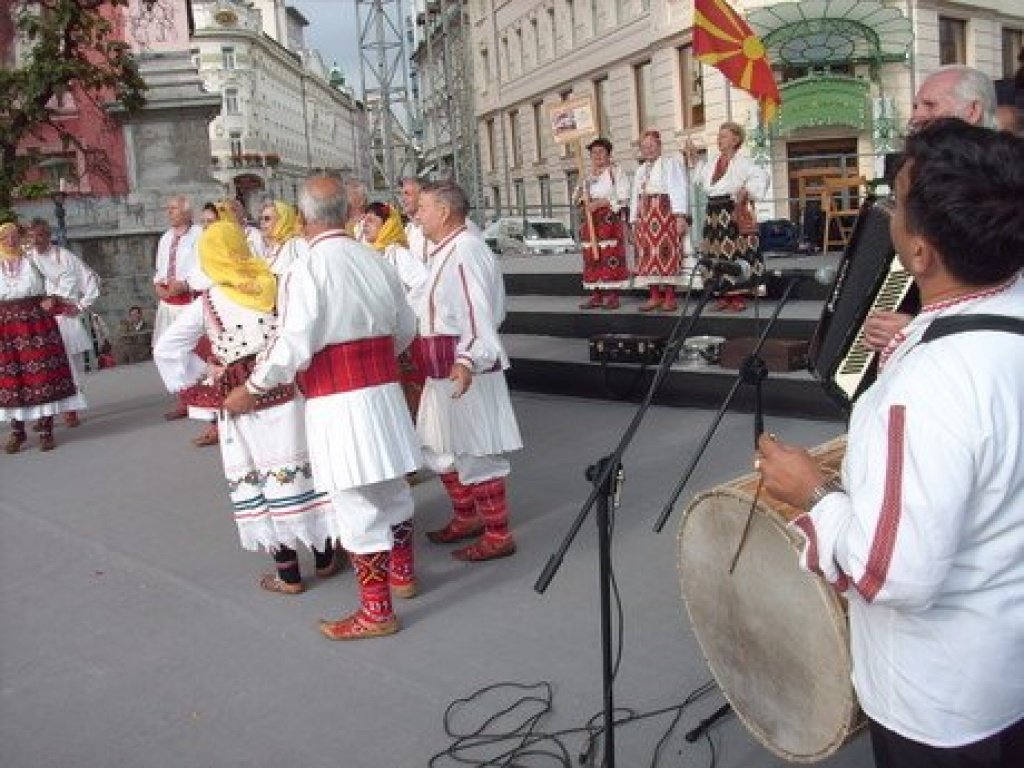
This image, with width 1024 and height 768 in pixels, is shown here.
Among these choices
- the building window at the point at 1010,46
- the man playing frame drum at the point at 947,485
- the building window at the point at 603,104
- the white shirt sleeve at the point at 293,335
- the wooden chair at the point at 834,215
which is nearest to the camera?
the man playing frame drum at the point at 947,485

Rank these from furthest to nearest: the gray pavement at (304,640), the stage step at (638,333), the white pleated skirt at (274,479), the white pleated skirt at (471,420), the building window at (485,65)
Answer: the building window at (485,65)
the stage step at (638,333)
the white pleated skirt at (471,420)
the white pleated skirt at (274,479)
the gray pavement at (304,640)

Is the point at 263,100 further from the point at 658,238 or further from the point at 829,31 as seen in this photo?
the point at 658,238

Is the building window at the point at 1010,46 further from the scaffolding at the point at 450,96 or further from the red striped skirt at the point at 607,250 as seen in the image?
the red striped skirt at the point at 607,250

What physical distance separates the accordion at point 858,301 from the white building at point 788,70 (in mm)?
11080

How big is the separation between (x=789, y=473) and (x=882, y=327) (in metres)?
0.79

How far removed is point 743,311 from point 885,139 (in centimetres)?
1477

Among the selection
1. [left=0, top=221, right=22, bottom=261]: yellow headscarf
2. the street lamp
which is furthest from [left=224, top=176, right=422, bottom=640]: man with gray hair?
the street lamp

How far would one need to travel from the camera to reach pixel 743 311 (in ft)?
28.2

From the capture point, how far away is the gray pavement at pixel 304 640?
11.2 feet

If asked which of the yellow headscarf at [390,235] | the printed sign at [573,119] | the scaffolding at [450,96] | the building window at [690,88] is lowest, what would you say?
the yellow headscarf at [390,235]

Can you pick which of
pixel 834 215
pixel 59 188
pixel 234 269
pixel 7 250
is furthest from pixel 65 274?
pixel 834 215

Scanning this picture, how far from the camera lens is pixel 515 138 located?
38656mm

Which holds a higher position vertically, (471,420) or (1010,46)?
(1010,46)

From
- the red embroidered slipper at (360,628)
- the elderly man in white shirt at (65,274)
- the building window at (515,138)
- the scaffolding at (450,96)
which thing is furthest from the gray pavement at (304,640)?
the building window at (515,138)
